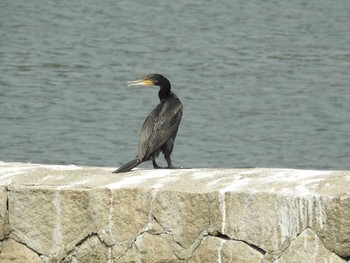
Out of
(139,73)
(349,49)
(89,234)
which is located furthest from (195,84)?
(89,234)

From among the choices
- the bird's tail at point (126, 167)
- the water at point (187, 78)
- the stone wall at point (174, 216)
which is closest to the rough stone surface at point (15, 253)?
the stone wall at point (174, 216)

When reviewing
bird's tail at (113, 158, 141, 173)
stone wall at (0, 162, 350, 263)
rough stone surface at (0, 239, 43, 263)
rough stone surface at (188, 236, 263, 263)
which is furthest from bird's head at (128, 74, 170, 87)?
rough stone surface at (188, 236, 263, 263)

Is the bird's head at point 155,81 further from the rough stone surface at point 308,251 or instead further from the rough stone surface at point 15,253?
the rough stone surface at point 308,251

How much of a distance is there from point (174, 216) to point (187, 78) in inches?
534

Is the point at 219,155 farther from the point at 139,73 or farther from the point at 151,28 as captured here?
the point at 151,28

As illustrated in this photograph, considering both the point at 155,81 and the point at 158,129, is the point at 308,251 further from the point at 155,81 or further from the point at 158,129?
the point at 155,81

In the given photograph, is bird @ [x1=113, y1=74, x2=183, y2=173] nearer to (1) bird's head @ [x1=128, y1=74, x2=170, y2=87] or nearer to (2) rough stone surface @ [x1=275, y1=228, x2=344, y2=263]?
(1) bird's head @ [x1=128, y1=74, x2=170, y2=87]

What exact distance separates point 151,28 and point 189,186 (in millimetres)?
18806

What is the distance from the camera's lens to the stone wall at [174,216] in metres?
→ 6.20

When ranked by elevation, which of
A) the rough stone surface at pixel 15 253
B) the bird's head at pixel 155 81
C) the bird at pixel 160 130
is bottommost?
the rough stone surface at pixel 15 253

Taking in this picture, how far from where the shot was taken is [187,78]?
2002 cm

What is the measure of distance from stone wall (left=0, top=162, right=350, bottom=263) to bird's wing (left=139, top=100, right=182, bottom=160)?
0.91 metres

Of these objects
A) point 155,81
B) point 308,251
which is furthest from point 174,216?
point 155,81

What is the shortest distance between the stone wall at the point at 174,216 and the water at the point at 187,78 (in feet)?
24.1
